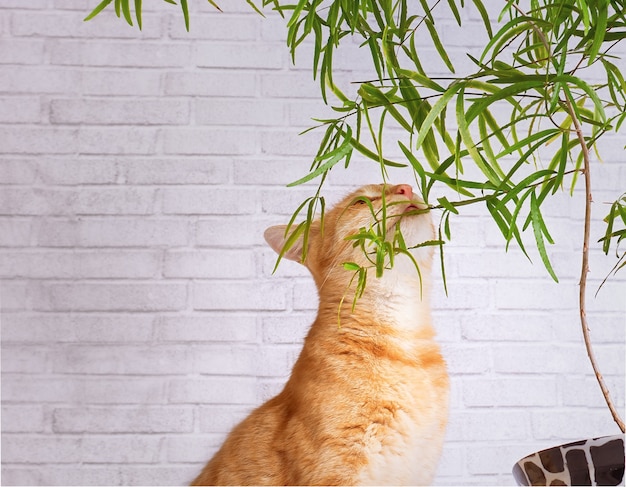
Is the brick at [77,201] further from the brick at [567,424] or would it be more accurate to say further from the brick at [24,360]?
the brick at [567,424]

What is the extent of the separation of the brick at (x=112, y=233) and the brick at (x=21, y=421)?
42 cm

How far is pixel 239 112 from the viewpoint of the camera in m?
1.75

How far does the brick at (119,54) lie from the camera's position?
175 cm

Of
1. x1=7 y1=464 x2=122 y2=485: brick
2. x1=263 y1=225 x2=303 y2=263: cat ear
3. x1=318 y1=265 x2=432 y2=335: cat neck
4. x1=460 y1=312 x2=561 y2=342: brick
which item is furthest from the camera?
x1=460 y1=312 x2=561 y2=342: brick

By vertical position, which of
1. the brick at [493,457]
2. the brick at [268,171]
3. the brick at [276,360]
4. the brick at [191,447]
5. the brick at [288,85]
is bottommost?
the brick at [493,457]

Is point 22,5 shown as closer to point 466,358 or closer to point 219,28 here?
point 219,28

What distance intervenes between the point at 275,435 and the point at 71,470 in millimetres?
658

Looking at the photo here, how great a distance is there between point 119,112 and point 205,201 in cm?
34

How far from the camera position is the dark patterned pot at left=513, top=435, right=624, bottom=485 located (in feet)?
2.58

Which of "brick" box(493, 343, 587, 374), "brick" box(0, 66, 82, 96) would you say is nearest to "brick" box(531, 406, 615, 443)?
"brick" box(493, 343, 587, 374)

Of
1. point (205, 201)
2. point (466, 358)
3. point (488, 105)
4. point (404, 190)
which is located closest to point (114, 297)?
point (205, 201)

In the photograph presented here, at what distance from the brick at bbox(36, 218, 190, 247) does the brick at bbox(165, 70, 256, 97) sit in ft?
1.18

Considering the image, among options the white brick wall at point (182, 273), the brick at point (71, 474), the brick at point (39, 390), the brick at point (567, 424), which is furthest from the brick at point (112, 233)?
the brick at point (567, 424)

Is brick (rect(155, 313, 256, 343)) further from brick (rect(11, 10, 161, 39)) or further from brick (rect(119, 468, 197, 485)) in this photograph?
brick (rect(11, 10, 161, 39))
